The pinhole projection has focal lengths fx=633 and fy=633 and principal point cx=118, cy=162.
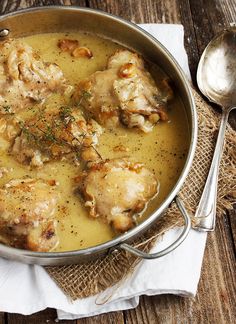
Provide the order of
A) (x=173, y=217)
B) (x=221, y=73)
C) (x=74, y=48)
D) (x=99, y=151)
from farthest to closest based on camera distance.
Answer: (x=221, y=73) < (x=74, y=48) < (x=99, y=151) < (x=173, y=217)

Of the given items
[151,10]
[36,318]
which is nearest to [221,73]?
[151,10]

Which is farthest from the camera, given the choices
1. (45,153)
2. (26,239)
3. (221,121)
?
(221,121)

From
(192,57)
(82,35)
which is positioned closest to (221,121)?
(192,57)

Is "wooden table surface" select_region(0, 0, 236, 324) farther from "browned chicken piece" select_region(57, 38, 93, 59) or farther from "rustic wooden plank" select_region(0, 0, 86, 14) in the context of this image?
"rustic wooden plank" select_region(0, 0, 86, 14)

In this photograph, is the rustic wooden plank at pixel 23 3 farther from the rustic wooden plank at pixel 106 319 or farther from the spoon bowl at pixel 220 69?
the rustic wooden plank at pixel 106 319

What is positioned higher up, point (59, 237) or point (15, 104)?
point (15, 104)

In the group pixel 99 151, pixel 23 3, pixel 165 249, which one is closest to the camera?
pixel 165 249

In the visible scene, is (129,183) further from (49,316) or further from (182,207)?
(49,316)

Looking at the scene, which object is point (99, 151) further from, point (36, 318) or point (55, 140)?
point (36, 318)
